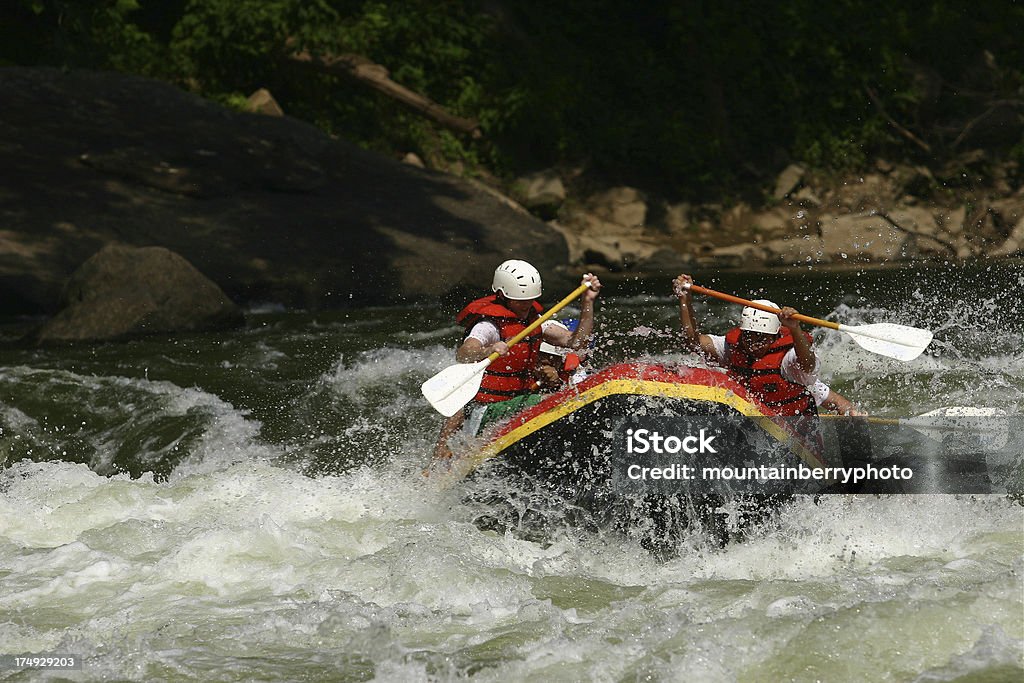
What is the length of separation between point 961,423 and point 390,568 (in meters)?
Result: 2.78

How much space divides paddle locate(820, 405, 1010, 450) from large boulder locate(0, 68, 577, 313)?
6377 millimetres

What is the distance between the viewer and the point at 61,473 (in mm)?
6926

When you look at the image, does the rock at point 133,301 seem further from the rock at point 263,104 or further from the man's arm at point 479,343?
the rock at point 263,104

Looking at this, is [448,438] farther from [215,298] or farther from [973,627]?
[215,298]

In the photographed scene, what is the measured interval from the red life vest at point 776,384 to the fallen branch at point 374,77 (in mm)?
10942

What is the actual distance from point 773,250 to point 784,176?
2009mm

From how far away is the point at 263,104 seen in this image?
51.0ft

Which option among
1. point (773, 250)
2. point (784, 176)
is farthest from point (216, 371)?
point (784, 176)

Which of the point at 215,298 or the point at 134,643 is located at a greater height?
the point at 215,298

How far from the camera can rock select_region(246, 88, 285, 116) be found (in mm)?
15463

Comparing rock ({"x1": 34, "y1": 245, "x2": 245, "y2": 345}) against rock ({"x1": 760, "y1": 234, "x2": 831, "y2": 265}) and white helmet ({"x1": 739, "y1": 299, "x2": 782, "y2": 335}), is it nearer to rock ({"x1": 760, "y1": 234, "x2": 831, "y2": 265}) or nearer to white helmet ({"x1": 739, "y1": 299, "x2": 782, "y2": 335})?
white helmet ({"x1": 739, "y1": 299, "x2": 782, "y2": 335})

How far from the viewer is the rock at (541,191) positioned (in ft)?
52.9

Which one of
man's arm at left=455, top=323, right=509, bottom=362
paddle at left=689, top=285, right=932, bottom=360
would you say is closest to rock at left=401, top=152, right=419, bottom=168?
man's arm at left=455, top=323, right=509, bottom=362

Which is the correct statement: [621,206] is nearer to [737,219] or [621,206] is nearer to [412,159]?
[737,219]
